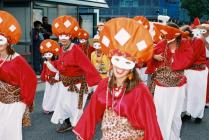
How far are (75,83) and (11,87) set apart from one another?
2.24 meters

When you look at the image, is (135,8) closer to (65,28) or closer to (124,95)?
(65,28)

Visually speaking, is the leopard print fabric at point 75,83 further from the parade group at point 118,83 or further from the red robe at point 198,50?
the red robe at point 198,50

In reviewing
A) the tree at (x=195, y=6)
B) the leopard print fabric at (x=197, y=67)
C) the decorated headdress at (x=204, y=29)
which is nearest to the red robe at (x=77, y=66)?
the leopard print fabric at (x=197, y=67)

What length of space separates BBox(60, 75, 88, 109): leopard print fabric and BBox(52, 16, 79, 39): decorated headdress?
0.68 meters

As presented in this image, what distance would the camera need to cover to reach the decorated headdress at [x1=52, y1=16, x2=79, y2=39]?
22.8 ft

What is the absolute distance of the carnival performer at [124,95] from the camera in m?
3.43

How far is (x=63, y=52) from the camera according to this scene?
6.91 meters

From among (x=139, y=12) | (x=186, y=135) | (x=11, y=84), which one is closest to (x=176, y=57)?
(x=186, y=135)

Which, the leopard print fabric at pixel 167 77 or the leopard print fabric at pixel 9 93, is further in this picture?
the leopard print fabric at pixel 167 77

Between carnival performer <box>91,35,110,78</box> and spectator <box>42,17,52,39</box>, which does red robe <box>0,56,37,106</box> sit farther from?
spectator <box>42,17,52,39</box>

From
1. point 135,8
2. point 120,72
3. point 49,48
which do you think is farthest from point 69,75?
point 135,8

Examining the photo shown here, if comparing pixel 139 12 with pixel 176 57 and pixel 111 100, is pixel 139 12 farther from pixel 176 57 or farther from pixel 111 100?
pixel 111 100

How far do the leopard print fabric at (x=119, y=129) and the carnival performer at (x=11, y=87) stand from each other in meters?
1.43

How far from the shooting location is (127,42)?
11.2 ft
